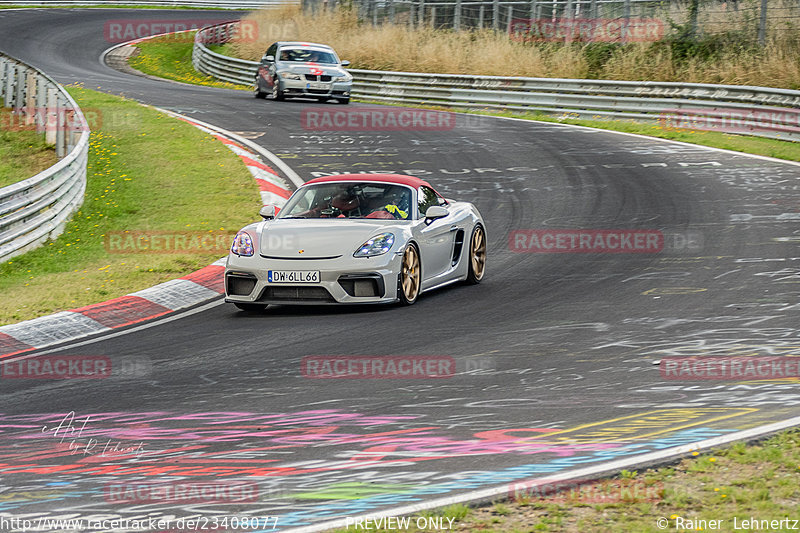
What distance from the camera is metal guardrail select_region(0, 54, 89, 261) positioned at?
13.4 metres

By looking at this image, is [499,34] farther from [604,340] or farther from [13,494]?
[13,494]

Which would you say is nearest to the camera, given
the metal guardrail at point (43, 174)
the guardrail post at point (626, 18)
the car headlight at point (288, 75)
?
the metal guardrail at point (43, 174)

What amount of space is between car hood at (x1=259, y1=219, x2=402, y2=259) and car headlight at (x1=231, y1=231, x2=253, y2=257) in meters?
0.11

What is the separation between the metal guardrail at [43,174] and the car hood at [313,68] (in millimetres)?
8787

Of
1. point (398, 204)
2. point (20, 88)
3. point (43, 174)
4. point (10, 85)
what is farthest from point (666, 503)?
point (10, 85)

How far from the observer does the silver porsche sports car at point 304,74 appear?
2869cm

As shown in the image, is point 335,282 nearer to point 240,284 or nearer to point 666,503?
point 240,284

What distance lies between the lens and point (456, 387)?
7238 millimetres

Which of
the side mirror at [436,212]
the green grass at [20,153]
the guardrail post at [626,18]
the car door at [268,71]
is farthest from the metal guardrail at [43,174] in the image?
the guardrail post at [626,18]

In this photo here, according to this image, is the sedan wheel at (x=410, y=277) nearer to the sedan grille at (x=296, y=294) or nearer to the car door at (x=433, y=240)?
the car door at (x=433, y=240)

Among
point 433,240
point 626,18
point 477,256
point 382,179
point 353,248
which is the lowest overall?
point 477,256

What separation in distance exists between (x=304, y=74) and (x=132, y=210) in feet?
45.7

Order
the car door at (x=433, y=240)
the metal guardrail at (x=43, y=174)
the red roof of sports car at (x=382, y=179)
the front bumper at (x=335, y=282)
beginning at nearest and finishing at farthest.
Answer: the front bumper at (x=335, y=282) → the car door at (x=433, y=240) → the red roof of sports car at (x=382, y=179) → the metal guardrail at (x=43, y=174)

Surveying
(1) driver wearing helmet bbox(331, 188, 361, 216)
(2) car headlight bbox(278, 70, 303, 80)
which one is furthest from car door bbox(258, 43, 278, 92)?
(1) driver wearing helmet bbox(331, 188, 361, 216)
